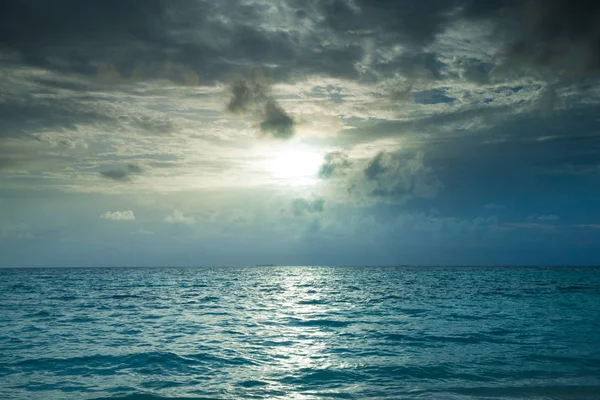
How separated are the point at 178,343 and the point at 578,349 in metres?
21.6

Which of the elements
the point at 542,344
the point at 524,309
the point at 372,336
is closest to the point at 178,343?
the point at 372,336

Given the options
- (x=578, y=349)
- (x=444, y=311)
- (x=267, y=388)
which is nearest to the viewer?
(x=267, y=388)

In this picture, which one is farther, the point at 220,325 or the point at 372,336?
the point at 220,325

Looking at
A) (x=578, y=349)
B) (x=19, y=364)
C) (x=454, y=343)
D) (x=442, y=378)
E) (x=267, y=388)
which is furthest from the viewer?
(x=454, y=343)

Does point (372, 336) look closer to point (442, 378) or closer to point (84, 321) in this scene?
point (442, 378)

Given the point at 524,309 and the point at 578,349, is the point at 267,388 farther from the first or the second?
the point at 524,309

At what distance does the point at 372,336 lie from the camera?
1045 inches

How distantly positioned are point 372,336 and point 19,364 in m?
18.7

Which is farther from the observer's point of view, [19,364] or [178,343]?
[178,343]

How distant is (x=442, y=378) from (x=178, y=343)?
570 inches

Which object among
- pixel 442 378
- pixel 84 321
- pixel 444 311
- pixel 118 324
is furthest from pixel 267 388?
pixel 444 311

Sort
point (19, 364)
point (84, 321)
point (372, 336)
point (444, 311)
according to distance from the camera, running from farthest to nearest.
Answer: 1. point (444, 311)
2. point (84, 321)
3. point (372, 336)
4. point (19, 364)

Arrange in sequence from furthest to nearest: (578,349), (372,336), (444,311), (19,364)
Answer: (444,311), (372,336), (578,349), (19,364)

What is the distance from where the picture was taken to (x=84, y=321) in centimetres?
3356
